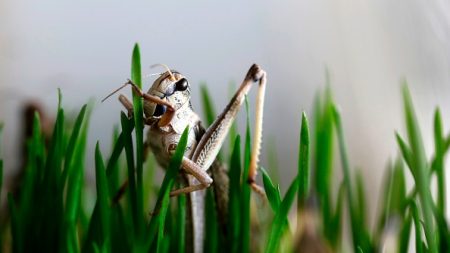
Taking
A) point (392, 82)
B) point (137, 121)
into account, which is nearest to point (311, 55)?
point (392, 82)

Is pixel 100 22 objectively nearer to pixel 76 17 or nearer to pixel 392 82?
→ pixel 76 17

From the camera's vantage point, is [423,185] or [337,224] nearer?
[423,185]

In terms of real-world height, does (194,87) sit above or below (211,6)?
below

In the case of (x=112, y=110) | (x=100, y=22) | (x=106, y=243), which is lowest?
(x=106, y=243)

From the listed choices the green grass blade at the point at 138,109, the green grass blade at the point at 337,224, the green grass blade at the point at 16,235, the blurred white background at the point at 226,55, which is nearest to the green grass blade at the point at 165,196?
the green grass blade at the point at 138,109

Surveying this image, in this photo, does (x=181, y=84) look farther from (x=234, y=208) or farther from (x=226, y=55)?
(x=226, y=55)

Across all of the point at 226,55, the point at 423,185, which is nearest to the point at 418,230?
the point at 423,185

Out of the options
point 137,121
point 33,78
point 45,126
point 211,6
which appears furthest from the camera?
point 33,78

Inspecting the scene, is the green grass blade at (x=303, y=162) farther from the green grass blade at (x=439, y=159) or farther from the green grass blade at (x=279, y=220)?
the green grass blade at (x=439, y=159)
